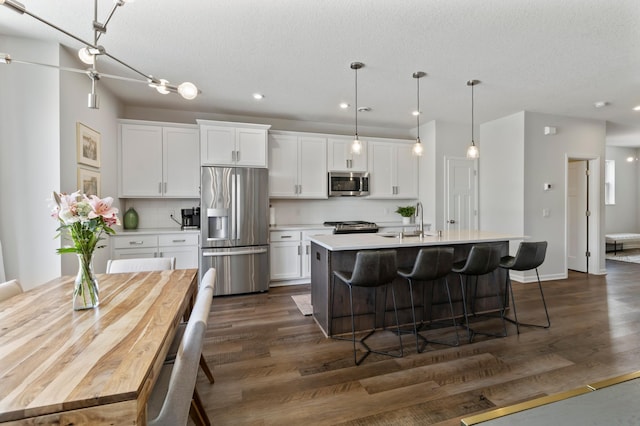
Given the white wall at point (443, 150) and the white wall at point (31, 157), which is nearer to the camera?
the white wall at point (31, 157)

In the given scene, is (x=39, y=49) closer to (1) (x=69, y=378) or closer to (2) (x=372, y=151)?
(1) (x=69, y=378)

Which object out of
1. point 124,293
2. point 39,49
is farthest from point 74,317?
point 39,49

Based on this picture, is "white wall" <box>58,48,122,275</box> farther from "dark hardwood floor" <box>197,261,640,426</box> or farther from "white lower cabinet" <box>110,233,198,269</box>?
"dark hardwood floor" <box>197,261,640,426</box>

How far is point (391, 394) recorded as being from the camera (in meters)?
1.98

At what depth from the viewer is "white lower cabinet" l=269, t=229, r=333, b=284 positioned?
14.8ft

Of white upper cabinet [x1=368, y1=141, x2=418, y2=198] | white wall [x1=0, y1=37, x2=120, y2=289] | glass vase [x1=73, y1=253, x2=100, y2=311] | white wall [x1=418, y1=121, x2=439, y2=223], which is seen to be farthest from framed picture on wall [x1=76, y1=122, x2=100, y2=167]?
white wall [x1=418, y1=121, x2=439, y2=223]

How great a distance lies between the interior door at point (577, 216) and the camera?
17.5ft

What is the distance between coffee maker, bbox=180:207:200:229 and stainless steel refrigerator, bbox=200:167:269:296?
0.47 meters

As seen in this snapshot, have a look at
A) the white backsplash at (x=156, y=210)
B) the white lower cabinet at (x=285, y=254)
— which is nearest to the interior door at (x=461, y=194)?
the white lower cabinet at (x=285, y=254)

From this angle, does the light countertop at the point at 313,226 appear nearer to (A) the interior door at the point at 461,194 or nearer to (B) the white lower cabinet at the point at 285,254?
(B) the white lower cabinet at the point at 285,254

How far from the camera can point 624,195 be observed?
26.0 ft

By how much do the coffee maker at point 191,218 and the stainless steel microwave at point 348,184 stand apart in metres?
2.12

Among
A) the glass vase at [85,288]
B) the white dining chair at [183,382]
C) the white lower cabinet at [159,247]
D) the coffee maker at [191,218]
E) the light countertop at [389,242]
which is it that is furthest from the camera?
the coffee maker at [191,218]

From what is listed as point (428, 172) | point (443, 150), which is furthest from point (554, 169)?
point (428, 172)
